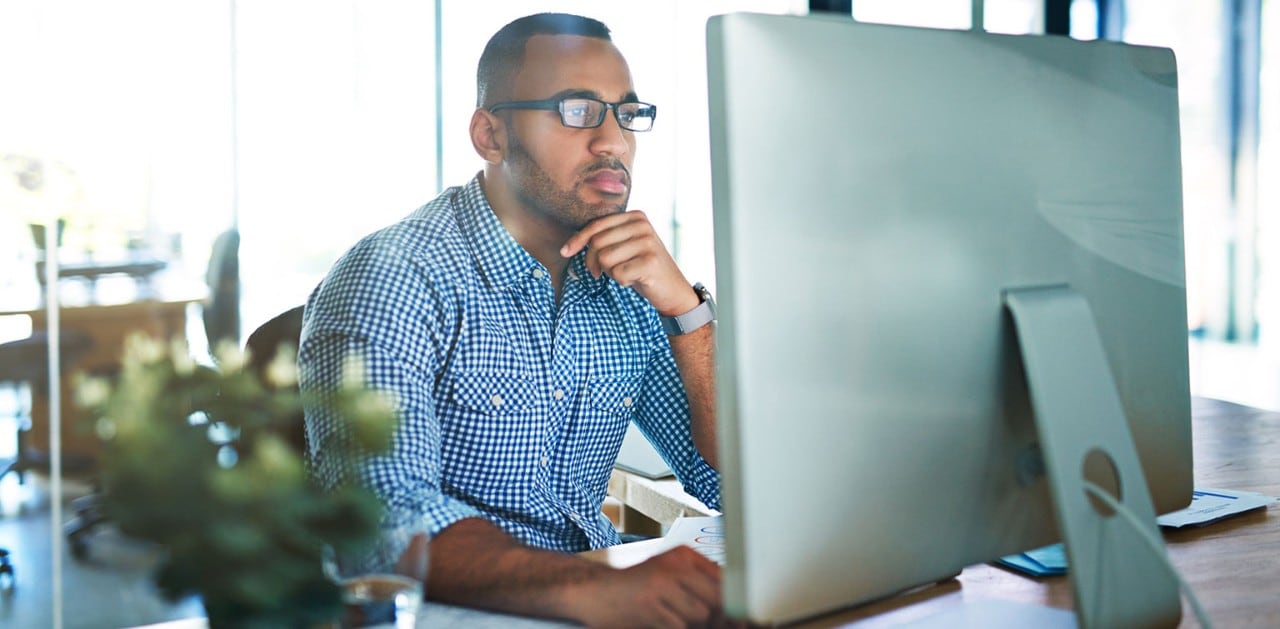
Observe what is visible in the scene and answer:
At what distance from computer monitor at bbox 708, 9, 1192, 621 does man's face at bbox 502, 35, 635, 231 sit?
75 cm

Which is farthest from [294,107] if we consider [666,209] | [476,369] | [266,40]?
[476,369]

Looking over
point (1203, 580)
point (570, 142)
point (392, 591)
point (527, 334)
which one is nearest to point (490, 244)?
point (527, 334)

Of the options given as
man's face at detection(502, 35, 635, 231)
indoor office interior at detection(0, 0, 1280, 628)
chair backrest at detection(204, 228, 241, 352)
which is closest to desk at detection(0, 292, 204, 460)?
indoor office interior at detection(0, 0, 1280, 628)

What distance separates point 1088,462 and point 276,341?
1.05 m

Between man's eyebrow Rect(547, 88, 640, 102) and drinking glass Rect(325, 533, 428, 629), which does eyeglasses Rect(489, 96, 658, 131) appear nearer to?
man's eyebrow Rect(547, 88, 640, 102)

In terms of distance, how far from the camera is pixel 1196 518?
1183mm

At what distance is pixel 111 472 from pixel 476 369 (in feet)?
2.38

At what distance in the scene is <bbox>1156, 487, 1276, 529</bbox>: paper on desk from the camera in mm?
1173

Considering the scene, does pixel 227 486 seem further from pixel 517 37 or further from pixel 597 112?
pixel 517 37

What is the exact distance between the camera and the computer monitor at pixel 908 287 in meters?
A: 0.64

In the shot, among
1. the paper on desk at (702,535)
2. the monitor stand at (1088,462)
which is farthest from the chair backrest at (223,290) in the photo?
the monitor stand at (1088,462)

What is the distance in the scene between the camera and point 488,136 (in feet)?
5.24

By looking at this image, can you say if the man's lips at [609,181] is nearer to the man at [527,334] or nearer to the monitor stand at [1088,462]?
the man at [527,334]

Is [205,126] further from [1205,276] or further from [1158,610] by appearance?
[1205,276]
